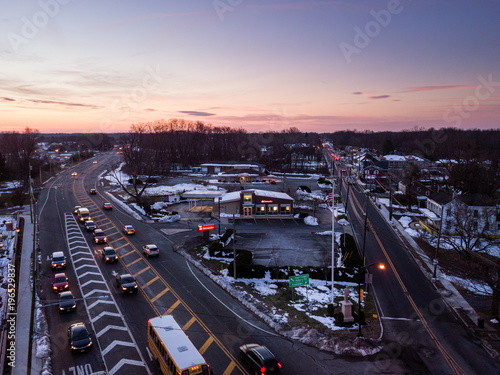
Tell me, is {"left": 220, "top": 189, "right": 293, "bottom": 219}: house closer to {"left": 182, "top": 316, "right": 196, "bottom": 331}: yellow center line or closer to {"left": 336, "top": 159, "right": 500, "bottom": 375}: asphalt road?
{"left": 336, "top": 159, "right": 500, "bottom": 375}: asphalt road

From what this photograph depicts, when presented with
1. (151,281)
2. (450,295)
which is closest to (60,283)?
(151,281)

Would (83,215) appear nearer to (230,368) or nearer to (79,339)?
(79,339)

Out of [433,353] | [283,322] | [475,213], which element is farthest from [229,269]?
[475,213]

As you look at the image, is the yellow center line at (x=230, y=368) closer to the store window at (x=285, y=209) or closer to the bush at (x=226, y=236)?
the bush at (x=226, y=236)

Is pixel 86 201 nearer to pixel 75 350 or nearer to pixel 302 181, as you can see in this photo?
pixel 75 350

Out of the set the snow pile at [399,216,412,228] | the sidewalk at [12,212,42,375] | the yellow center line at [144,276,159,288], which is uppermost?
the sidewalk at [12,212,42,375]

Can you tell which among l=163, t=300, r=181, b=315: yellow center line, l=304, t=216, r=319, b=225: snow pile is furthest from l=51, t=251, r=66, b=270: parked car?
l=304, t=216, r=319, b=225: snow pile
